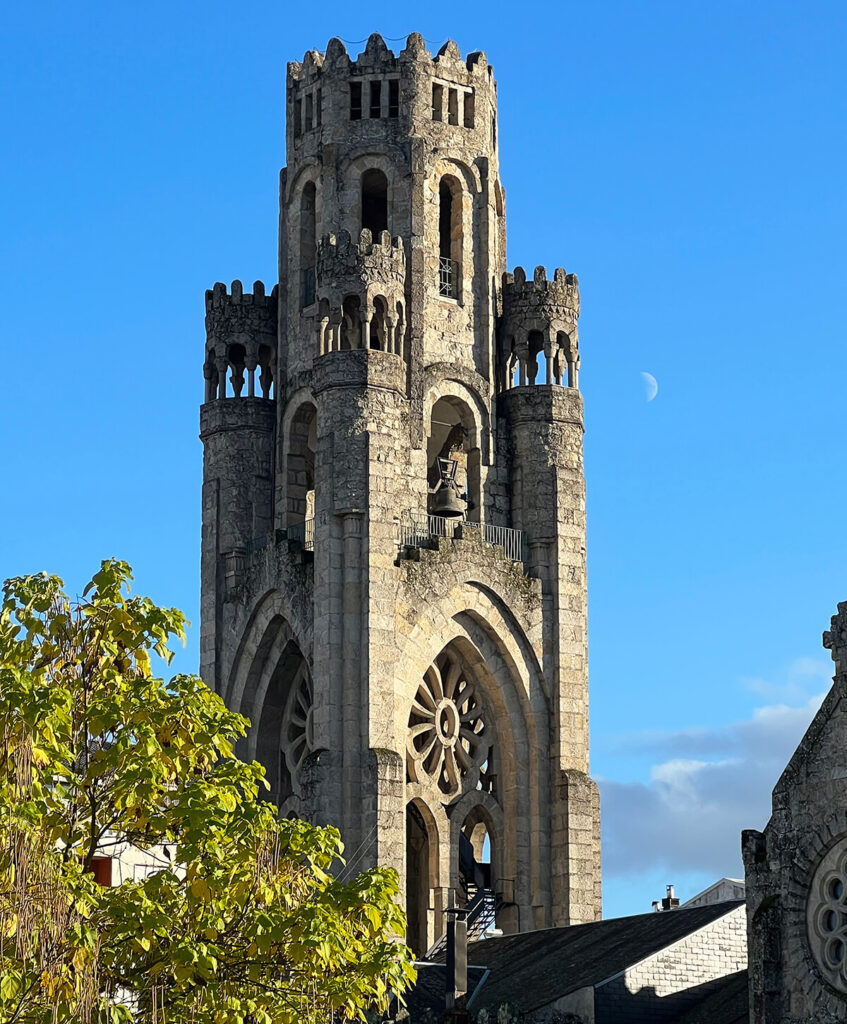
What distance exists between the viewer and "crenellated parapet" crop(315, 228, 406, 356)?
69.4 m

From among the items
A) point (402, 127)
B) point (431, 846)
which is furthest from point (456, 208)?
point (431, 846)

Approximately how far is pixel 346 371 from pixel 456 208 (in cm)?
858

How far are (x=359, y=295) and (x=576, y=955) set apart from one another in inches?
822

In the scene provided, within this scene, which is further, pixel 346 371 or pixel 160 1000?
pixel 346 371

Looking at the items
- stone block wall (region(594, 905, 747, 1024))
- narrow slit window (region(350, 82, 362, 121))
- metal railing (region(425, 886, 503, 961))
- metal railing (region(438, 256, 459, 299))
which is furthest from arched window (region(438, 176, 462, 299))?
stone block wall (region(594, 905, 747, 1024))

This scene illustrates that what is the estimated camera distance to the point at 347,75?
73.9m

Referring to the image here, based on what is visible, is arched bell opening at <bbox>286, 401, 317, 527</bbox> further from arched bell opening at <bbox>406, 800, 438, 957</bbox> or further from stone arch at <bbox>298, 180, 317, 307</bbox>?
arched bell opening at <bbox>406, 800, 438, 957</bbox>

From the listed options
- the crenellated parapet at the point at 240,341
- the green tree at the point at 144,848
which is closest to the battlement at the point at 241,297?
the crenellated parapet at the point at 240,341

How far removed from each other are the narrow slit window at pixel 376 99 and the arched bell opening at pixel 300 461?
29.9ft

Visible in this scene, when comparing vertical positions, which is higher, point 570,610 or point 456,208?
point 456,208

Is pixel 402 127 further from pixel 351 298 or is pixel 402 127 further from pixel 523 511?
pixel 523 511

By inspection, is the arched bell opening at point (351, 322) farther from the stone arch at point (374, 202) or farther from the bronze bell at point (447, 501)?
the bronze bell at point (447, 501)

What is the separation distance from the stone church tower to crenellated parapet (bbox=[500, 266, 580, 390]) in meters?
0.07

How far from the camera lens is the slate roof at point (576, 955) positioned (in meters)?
55.5
